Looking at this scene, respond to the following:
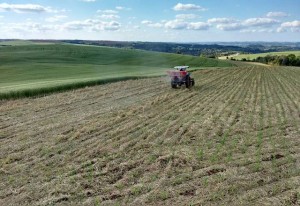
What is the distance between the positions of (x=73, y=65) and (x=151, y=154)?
42.2 meters

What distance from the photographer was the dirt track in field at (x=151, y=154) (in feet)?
26.7

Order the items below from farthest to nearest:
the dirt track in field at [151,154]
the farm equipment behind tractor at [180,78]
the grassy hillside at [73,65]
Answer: the grassy hillside at [73,65] < the farm equipment behind tractor at [180,78] < the dirt track in field at [151,154]

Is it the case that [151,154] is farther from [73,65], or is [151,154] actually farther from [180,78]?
[73,65]

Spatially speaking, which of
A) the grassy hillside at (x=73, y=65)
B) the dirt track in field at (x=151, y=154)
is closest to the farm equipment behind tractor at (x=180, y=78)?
the dirt track in field at (x=151, y=154)

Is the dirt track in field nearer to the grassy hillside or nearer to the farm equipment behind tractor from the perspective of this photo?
the farm equipment behind tractor

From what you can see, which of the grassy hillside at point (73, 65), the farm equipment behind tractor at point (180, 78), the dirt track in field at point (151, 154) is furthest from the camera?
the grassy hillside at point (73, 65)

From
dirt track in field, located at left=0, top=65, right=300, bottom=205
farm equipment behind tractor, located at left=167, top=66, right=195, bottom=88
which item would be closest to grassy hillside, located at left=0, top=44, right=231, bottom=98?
farm equipment behind tractor, located at left=167, top=66, right=195, bottom=88

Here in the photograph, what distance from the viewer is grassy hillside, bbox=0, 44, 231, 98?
121 ft

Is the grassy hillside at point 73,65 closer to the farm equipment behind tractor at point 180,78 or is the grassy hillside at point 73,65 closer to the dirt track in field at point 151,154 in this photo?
the farm equipment behind tractor at point 180,78

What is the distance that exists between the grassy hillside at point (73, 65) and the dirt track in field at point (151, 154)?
11557 millimetres

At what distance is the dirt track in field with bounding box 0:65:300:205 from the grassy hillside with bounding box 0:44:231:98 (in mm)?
11557

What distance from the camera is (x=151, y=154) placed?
11.0 meters

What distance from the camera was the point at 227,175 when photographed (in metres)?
9.12

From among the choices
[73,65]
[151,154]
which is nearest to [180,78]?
[151,154]
